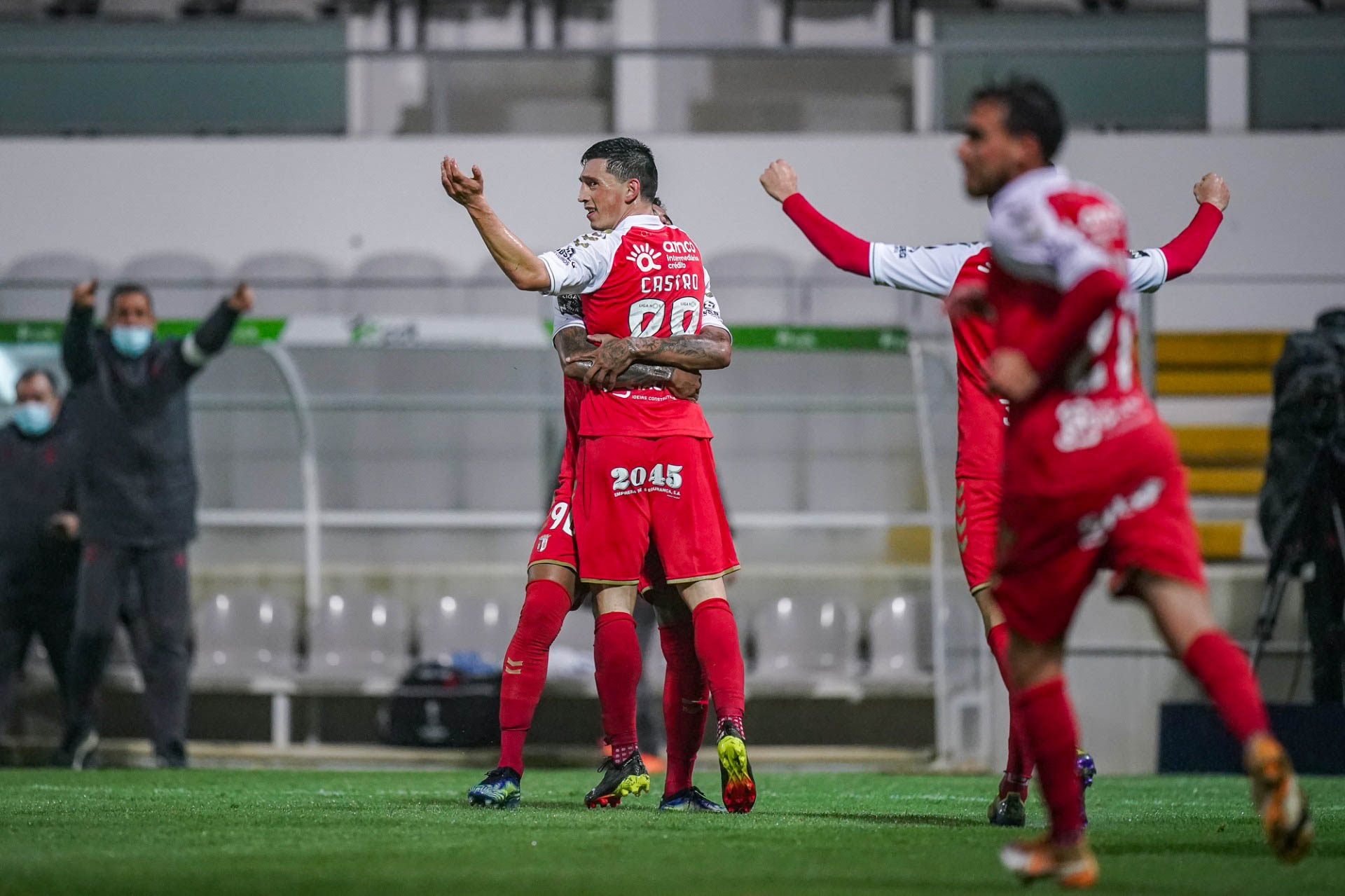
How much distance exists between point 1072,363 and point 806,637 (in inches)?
307

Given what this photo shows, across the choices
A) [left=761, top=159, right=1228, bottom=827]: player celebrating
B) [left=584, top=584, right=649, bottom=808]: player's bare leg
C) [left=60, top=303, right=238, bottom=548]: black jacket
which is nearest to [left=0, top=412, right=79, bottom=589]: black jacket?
[left=60, top=303, right=238, bottom=548]: black jacket

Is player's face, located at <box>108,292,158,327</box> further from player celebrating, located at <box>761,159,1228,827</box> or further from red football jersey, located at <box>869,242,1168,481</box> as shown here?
red football jersey, located at <box>869,242,1168,481</box>

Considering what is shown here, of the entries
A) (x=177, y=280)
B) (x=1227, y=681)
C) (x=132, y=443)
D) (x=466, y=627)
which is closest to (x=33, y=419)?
(x=132, y=443)

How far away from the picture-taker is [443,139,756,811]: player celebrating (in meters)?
5.12

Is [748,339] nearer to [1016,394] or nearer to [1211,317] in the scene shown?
[1211,317]

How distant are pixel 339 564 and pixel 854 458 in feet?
11.4

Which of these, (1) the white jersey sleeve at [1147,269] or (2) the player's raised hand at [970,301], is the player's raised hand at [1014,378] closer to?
(2) the player's raised hand at [970,301]

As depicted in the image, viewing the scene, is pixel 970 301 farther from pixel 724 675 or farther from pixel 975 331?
pixel 724 675

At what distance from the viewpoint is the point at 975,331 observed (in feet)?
16.3

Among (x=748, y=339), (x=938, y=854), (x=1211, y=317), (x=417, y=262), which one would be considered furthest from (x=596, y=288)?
(x=1211, y=317)

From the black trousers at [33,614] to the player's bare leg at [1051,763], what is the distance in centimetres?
728

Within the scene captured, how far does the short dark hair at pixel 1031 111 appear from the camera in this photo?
3551mm

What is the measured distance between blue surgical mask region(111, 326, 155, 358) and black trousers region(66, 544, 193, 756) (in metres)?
0.96

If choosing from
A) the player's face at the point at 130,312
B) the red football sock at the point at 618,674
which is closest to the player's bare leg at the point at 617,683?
the red football sock at the point at 618,674
